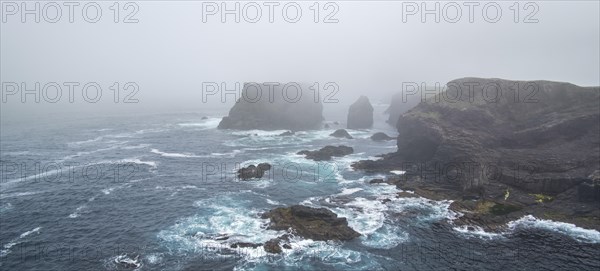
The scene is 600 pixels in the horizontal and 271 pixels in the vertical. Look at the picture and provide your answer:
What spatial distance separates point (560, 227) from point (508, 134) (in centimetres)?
2737

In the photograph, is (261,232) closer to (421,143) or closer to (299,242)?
(299,242)

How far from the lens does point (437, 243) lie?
46219 millimetres

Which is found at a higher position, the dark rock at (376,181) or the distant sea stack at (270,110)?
the distant sea stack at (270,110)

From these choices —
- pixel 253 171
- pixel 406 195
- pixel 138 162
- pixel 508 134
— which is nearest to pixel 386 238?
pixel 406 195

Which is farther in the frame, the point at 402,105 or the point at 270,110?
the point at 402,105

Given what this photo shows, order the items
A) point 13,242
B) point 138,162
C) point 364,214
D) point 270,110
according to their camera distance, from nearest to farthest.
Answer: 1. point 13,242
2. point 364,214
3. point 138,162
4. point 270,110

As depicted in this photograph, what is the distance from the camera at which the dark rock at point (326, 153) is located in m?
92.6

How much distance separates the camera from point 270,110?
143625 millimetres

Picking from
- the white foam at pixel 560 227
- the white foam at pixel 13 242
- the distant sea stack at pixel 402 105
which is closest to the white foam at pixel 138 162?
the white foam at pixel 13 242

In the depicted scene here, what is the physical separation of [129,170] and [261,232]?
1813 inches

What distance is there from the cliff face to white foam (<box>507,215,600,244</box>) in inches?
412

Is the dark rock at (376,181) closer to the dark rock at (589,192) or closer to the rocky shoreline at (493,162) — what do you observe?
the rocky shoreline at (493,162)

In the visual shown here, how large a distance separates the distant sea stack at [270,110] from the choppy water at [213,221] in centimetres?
4540

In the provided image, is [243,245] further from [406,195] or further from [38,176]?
[38,176]
